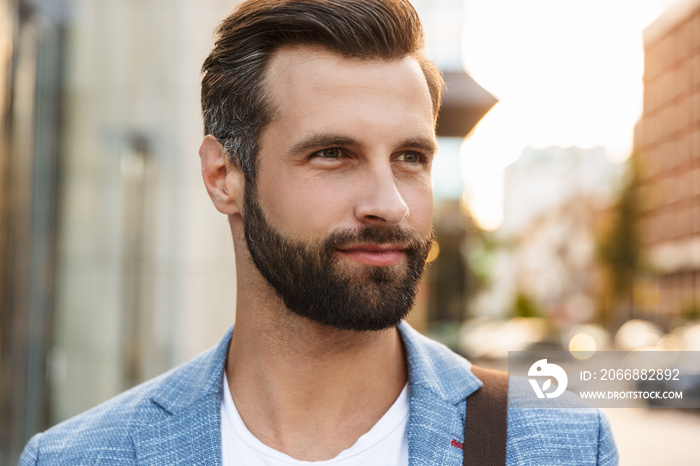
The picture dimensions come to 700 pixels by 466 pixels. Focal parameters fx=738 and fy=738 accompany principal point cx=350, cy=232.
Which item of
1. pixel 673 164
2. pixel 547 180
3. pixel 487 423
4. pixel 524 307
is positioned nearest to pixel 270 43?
pixel 487 423

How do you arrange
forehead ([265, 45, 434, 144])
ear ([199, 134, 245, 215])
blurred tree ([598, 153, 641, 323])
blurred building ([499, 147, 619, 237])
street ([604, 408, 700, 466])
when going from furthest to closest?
blurred building ([499, 147, 619, 237]), blurred tree ([598, 153, 641, 323]), street ([604, 408, 700, 466]), ear ([199, 134, 245, 215]), forehead ([265, 45, 434, 144])

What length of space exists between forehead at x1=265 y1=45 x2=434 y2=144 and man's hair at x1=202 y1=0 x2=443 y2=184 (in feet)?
0.10

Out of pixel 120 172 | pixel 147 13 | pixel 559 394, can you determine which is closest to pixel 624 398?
pixel 559 394

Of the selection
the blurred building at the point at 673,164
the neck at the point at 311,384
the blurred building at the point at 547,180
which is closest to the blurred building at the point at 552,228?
the blurred building at the point at 547,180

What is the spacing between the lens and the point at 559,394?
223 centimetres

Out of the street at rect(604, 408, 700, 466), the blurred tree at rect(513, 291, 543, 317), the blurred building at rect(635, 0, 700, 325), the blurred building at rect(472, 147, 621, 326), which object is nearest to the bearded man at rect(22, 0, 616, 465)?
the street at rect(604, 408, 700, 466)

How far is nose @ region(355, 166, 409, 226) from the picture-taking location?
1.99 metres

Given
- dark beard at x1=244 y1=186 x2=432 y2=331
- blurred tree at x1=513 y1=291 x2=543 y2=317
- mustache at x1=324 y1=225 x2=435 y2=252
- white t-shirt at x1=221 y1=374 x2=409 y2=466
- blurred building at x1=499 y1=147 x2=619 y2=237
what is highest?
blurred building at x1=499 y1=147 x2=619 y2=237

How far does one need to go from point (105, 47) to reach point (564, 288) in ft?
297

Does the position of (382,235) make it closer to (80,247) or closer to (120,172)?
(80,247)

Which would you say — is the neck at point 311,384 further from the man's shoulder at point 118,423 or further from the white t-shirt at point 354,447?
the man's shoulder at point 118,423

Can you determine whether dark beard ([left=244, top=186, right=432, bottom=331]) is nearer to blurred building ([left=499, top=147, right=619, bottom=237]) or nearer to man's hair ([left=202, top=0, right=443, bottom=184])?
man's hair ([left=202, top=0, right=443, bottom=184])

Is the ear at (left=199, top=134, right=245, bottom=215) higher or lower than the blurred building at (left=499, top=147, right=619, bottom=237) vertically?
lower

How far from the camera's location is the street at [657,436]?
12961 millimetres
